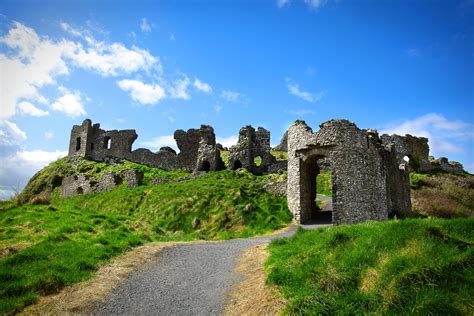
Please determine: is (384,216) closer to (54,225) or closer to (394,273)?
(394,273)

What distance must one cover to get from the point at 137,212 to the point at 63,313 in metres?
19.9

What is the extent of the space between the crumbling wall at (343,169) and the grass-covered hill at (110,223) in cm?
224

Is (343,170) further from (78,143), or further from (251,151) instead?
(78,143)

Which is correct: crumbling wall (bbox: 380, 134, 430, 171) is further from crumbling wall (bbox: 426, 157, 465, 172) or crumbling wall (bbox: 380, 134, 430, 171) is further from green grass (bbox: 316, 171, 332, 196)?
green grass (bbox: 316, 171, 332, 196)

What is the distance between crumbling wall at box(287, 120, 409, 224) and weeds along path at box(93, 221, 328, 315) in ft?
28.4

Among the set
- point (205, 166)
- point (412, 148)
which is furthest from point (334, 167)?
point (412, 148)

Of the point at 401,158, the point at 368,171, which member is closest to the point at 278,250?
the point at 368,171

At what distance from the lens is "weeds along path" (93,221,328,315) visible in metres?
9.39

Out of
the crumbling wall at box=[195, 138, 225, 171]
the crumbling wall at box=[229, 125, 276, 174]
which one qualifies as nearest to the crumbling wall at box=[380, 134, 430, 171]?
the crumbling wall at box=[229, 125, 276, 174]

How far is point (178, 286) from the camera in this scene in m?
11.2

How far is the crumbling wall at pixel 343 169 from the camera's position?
842 inches

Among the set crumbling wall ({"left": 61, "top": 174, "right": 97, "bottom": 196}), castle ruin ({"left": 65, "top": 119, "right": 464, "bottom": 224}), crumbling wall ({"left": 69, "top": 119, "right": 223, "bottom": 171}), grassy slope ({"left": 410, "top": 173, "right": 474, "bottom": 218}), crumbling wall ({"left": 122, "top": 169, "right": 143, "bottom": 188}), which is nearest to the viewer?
castle ruin ({"left": 65, "top": 119, "right": 464, "bottom": 224})

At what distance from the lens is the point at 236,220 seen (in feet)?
76.6

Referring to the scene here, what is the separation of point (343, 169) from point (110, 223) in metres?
13.9
